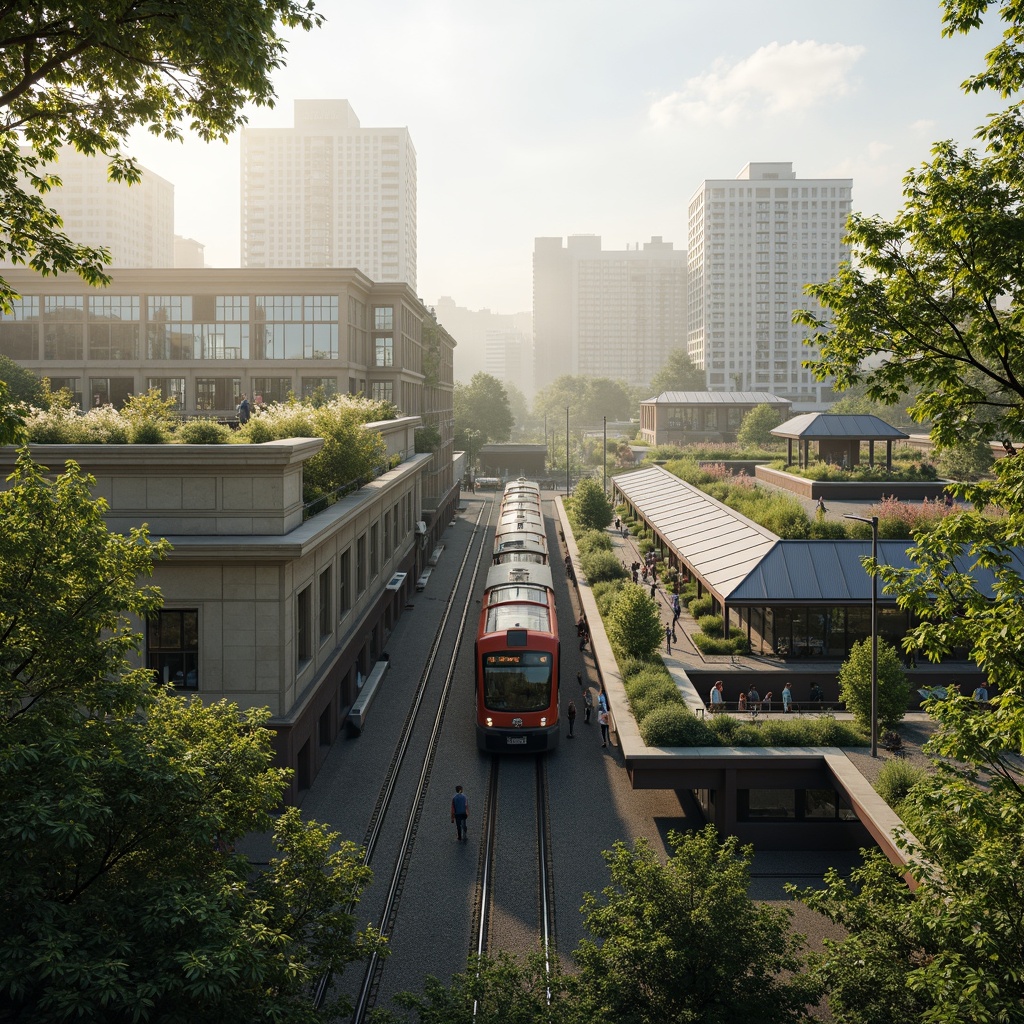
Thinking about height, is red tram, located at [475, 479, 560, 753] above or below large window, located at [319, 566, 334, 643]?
below

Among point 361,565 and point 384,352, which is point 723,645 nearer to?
point 361,565

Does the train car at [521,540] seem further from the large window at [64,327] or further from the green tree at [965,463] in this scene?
the large window at [64,327]

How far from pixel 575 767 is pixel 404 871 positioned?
775 centimetres

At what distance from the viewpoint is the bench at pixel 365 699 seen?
2898 cm

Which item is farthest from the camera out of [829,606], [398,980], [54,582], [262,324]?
[262,324]

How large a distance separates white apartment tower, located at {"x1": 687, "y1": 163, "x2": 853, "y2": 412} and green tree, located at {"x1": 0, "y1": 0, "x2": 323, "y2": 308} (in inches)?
7338

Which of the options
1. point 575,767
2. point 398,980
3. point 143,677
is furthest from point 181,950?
point 575,767

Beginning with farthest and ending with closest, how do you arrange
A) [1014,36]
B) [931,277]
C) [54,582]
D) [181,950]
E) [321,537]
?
[321,537], [931,277], [1014,36], [54,582], [181,950]

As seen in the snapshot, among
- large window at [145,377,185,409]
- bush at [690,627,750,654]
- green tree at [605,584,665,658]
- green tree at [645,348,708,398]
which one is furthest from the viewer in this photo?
green tree at [645,348,708,398]

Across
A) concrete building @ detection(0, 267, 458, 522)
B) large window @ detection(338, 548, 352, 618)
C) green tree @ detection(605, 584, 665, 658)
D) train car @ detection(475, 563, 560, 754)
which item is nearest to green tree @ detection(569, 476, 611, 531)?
Result: concrete building @ detection(0, 267, 458, 522)

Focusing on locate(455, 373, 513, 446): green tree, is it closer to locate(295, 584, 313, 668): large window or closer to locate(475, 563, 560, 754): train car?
locate(475, 563, 560, 754): train car

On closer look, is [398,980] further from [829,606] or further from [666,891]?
[829,606]

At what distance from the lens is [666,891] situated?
12.0 meters

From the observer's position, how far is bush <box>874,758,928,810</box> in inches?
811
